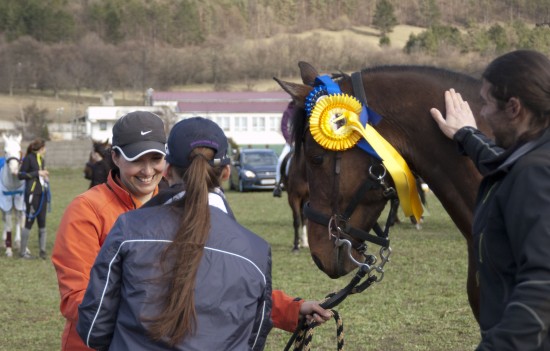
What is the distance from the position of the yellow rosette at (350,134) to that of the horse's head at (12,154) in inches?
454

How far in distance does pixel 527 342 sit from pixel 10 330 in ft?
23.1

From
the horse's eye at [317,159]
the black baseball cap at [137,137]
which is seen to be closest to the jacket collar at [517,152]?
the horse's eye at [317,159]

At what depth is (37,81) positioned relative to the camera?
130 meters

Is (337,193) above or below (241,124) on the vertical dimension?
above

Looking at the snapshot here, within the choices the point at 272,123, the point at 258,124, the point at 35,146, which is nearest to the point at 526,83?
the point at 35,146

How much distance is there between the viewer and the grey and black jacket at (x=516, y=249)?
86.0 inches

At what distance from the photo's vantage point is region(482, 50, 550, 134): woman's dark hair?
2.36 m

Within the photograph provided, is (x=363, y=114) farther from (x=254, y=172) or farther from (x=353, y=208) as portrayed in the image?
(x=254, y=172)

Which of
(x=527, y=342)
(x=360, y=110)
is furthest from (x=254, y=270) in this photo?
(x=360, y=110)

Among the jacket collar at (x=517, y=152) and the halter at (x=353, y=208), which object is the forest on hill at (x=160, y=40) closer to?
the halter at (x=353, y=208)

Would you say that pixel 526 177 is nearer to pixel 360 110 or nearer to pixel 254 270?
pixel 254 270

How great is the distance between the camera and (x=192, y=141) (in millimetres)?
2920

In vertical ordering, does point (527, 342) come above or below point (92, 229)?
above

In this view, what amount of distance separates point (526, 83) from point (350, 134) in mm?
1435
